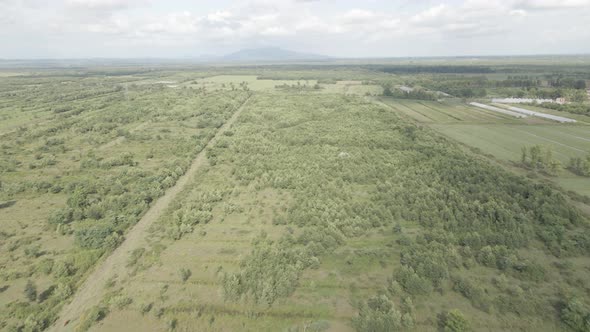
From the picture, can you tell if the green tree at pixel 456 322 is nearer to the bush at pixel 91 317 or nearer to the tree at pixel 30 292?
the bush at pixel 91 317

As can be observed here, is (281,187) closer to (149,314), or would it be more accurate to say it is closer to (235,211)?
(235,211)

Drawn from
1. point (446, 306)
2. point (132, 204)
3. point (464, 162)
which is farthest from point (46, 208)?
point (464, 162)

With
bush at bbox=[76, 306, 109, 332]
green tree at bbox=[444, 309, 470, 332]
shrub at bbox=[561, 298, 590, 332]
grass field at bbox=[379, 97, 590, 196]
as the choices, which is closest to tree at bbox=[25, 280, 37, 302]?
bush at bbox=[76, 306, 109, 332]

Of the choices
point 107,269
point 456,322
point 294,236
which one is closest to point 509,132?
point 294,236

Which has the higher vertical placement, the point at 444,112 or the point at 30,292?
the point at 444,112

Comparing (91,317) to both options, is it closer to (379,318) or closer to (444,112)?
(379,318)

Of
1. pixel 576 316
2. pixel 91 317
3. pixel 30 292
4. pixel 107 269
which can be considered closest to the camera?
pixel 576 316

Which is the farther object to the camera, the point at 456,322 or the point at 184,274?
the point at 184,274

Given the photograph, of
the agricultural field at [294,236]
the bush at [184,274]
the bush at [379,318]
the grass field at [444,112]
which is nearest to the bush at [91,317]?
the agricultural field at [294,236]

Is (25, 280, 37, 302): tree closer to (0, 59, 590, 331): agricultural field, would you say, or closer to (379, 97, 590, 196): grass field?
(0, 59, 590, 331): agricultural field
